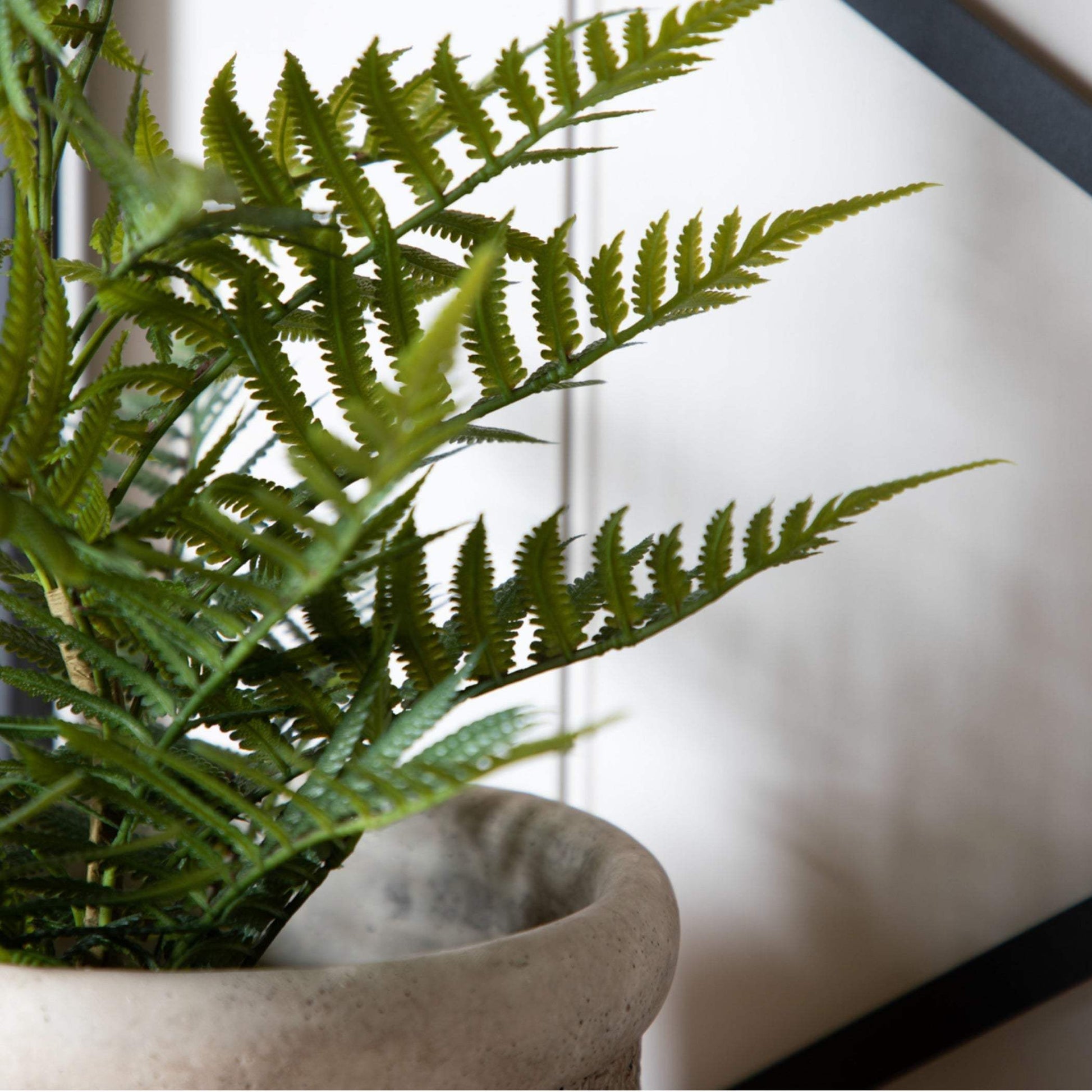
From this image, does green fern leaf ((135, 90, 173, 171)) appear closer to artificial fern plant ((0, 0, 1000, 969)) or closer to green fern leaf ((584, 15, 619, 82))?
artificial fern plant ((0, 0, 1000, 969))

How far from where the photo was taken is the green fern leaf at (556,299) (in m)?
0.36

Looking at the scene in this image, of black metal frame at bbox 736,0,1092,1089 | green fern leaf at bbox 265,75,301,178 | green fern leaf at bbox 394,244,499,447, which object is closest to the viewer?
green fern leaf at bbox 394,244,499,447

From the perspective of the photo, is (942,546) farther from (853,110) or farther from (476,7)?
(476,7)

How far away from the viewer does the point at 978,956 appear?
680 millimetres

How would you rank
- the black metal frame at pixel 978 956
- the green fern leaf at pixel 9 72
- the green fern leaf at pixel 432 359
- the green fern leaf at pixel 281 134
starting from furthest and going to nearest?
the black metal frame at pixel 978 956
the green fern leaf at pixel 281 134
the green fern leaf at pixel 9 72
the green fern leaf at pixel 432 359

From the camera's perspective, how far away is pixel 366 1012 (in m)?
Result: 0.28

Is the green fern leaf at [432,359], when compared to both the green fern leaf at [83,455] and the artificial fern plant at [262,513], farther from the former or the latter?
the green fern leaf at [83,455]

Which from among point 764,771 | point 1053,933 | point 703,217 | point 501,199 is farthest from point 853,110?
point 1053,933

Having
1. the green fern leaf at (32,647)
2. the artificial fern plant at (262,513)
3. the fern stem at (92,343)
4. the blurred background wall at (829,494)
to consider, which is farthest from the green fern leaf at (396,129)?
the blurred background wall at (829,494)

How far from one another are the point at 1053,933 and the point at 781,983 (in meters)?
0.18

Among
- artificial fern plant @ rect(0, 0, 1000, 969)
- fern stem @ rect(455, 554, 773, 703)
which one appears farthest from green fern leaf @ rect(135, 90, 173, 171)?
fern stem @ rect(455, 554, 773, 703)

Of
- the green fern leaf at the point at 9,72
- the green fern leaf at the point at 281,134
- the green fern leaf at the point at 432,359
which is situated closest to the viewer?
the green fern leaf at the point at 432,359

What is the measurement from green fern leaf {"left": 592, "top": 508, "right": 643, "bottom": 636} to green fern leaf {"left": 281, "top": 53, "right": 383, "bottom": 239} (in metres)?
0.13

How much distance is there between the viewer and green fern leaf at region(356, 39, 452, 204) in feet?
1.05
